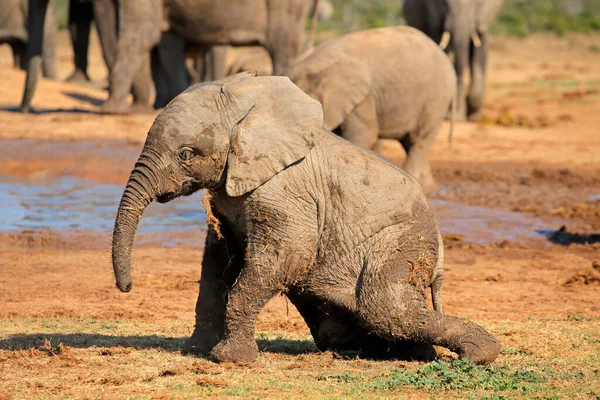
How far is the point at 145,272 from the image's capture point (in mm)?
9539

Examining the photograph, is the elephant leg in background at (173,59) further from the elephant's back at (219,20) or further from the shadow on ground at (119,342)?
the shadow on ground at (119,342)

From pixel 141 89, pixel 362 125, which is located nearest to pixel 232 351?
pixel 362 125

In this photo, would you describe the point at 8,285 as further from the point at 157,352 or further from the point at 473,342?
the point at 473,342

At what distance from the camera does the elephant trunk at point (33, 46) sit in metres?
18.3

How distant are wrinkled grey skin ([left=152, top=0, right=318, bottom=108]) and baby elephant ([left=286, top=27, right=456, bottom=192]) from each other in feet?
17.4

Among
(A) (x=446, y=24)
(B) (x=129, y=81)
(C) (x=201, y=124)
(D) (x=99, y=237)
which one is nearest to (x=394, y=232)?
(C) (x=201, y=124)

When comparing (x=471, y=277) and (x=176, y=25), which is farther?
(x=176, y=25)

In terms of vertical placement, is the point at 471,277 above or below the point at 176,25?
below

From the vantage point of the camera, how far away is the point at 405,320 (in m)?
6.31

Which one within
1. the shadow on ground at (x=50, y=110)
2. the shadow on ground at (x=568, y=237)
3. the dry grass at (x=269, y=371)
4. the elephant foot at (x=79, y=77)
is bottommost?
the shadow on ground at (x=568, y=237)

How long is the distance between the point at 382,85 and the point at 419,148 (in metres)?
1.36

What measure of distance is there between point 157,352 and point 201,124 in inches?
53.1

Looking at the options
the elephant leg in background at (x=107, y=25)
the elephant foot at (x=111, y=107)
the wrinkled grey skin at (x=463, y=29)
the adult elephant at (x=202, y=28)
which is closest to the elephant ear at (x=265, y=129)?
the adult elephant at (x=202, y=28)

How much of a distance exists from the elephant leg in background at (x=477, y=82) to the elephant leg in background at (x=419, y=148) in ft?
26.2
